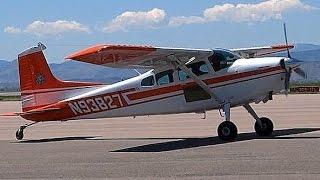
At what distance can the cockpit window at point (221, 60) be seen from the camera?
17.2 meters

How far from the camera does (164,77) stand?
1794cm

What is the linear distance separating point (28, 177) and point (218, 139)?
23.8ft

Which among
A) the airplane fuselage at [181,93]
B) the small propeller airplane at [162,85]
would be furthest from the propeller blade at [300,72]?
the airplane fuselage at [181,93]

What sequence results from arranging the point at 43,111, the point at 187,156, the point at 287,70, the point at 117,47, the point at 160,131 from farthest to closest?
the point at 160,131
the point at 43,111
the point at 287,70
the point at 117,47
the point at 187,156

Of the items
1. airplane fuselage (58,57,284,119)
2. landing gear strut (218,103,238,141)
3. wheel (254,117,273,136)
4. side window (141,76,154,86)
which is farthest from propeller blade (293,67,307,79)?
side window (141,76,154,86)

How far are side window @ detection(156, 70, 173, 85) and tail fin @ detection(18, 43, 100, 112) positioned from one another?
3.10m

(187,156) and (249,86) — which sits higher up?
(249,86)

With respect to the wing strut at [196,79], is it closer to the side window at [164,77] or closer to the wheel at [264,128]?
the side window at [164,77]

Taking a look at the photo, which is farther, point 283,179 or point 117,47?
point 117,47

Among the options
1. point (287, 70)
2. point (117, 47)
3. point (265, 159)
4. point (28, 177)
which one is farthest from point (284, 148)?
point (28, 177)

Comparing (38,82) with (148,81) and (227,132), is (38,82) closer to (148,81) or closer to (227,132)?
(148,81)

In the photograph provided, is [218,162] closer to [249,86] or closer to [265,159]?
[265,159]

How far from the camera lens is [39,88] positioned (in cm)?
1986

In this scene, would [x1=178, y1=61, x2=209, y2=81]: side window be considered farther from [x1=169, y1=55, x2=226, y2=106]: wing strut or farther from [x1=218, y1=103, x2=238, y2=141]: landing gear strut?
[x1=218, y1=103, x2=238, y2=141]: landing gear strut
